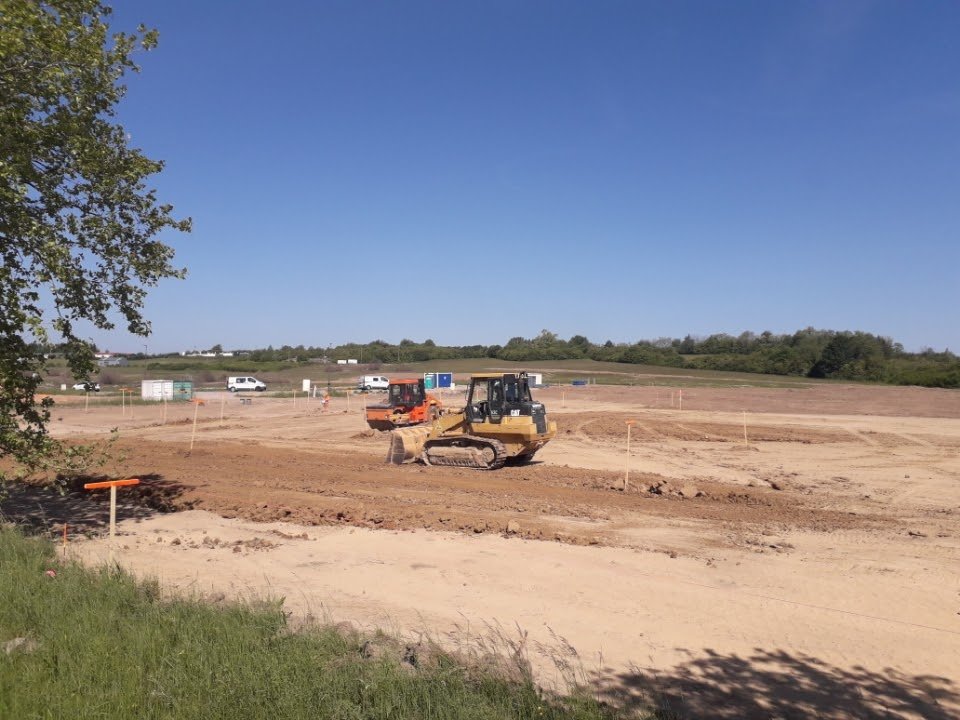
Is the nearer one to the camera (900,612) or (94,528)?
(900,612)

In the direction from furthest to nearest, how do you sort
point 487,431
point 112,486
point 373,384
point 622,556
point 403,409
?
point 373,384 → point 403,409 → point 487,431 → point 622,556 → point 112,486

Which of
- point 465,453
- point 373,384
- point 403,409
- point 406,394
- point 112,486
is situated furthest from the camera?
point 373,384

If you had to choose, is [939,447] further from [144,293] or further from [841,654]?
[144,293]

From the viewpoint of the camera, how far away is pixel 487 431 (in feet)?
61.5

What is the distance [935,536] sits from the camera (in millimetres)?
11750

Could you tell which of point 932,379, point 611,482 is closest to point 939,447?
point 611,482

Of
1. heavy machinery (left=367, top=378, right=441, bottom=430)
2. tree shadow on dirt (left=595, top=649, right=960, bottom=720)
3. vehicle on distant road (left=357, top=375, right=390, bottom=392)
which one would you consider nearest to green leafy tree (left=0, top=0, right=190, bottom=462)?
tree shadow on dirt (left=595, top=649, right=960, bottom=720)

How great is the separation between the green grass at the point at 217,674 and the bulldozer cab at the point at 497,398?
481 inches

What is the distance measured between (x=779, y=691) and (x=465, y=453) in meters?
13.1

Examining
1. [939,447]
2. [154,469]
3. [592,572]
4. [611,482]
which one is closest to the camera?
[592,572]

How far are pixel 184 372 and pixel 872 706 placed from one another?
89610 mm

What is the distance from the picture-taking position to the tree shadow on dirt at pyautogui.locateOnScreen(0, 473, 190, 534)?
12477mm

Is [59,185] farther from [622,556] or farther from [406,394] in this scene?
[406,394]

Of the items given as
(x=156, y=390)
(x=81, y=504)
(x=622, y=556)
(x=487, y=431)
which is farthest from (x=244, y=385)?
(x=622, y=556)
